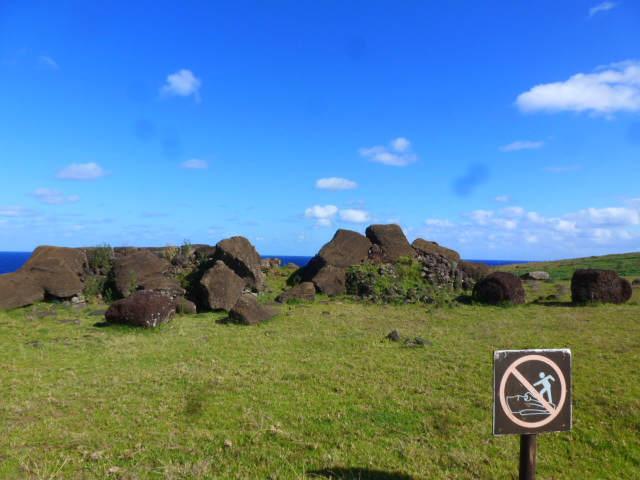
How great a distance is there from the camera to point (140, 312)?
14.1 metres

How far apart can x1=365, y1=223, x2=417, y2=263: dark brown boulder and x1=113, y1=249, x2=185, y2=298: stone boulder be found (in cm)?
1223

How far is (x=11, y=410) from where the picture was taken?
288 inches

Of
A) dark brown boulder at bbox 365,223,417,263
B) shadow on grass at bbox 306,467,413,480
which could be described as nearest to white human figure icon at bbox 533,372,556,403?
shadow on grass at bbox 306,467,413,480

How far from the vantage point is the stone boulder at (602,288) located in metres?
19.5

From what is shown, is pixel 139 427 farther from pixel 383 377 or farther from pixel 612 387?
pixel 612 387

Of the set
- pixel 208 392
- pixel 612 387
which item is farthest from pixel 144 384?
pixel 612 387

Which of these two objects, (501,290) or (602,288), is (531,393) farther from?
(602,288)

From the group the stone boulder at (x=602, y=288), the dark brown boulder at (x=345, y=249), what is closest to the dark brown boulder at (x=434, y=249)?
the dark brown boulder at (x=345, y=249)

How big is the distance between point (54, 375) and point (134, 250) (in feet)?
45.7

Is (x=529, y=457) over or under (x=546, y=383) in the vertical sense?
under

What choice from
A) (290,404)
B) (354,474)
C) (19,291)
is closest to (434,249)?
(290,404)

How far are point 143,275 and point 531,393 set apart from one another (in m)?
18.6

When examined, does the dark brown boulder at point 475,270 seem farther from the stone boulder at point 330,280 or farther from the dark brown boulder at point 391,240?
the stone boulder at point 330,280

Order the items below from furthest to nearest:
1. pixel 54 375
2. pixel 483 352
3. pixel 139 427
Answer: pixel 483 352 < pixel 54 375 < pixel 139 427
